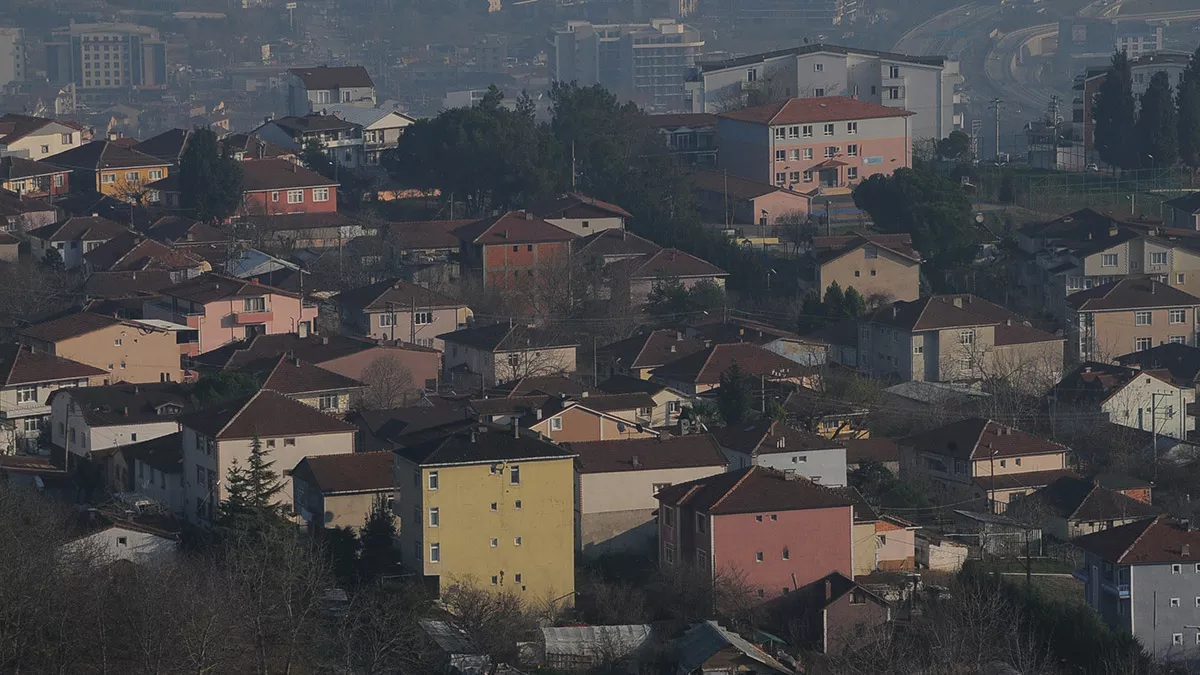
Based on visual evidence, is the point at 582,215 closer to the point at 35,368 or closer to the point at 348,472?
the point at 35,368

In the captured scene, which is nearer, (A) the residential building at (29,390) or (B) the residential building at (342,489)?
(B) the residential building at (342,489)

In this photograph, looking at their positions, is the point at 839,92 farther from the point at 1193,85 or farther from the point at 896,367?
the point at 896,367

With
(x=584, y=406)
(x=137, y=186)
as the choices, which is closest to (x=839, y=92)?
(x=137, y=186)

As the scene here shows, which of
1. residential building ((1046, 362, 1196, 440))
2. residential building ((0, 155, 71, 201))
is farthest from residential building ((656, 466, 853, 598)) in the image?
residential building ((0, 155, 71, 201))

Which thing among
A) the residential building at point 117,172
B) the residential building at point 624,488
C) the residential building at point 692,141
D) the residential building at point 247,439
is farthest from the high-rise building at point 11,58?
the residential building at point 624,488

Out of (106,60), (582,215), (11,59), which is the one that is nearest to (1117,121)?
(582,215)

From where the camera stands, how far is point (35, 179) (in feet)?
108

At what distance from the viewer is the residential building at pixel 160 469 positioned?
61.8 feet

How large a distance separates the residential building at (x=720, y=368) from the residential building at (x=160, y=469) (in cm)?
503

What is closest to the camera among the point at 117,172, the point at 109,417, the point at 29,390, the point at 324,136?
the point at 109,417

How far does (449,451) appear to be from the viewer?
16.8 m

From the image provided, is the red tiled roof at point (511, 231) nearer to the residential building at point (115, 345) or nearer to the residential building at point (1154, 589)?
the residential building at point (115, 345)

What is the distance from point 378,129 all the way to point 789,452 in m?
17.3

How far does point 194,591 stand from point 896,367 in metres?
11.9
